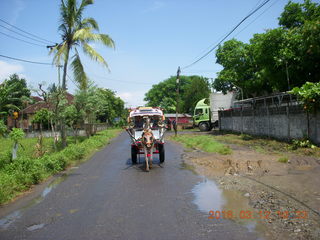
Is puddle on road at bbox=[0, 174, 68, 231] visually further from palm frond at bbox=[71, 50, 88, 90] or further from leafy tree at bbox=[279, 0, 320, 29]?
leafy tree at bbox=[279, 0, 320, 29]

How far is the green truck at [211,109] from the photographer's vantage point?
3859 cm

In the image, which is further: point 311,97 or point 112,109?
point 112,109

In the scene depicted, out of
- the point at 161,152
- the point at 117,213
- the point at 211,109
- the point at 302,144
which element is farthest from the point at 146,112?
the point at 211,109

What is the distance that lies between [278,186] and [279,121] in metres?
11.4

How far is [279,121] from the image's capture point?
1886 centimetres

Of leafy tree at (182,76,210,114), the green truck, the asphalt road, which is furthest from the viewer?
leafy tree at (182,76,210,114)

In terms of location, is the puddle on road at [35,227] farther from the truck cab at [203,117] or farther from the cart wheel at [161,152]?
the truck cab at [203,117]

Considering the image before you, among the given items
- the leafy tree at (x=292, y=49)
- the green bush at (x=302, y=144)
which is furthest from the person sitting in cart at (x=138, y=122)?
the leafy tree at (x=292, y=49)

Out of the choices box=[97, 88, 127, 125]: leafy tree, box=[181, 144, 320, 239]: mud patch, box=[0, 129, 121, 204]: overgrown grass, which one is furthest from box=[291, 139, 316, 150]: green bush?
box=[97, 88, 127, 125]: leafy tree

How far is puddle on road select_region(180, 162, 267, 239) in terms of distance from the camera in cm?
559

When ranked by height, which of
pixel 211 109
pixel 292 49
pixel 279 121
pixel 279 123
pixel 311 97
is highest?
pixel 292 49

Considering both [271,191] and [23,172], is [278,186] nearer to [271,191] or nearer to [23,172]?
[271,191]

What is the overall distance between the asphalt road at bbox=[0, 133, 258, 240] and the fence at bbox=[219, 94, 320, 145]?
768 centimetres

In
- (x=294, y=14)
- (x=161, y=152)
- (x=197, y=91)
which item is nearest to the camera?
(x=161, y=152)
